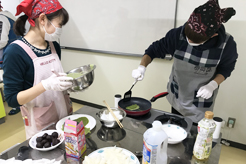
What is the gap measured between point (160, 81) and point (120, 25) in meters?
0.96

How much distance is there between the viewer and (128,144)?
1.05m

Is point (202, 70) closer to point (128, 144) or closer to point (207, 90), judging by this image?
point (207, 90)

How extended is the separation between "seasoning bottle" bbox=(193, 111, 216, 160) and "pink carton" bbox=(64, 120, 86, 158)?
0.59 m

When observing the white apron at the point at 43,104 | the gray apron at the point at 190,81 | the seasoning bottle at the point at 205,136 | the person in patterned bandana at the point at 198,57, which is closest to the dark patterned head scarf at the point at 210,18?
the person in patterned bandana at the point at 198,57

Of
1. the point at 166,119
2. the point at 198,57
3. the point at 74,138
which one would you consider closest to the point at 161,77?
the point at 198,57

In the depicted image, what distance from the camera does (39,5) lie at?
3.71ft

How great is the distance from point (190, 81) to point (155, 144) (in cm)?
91

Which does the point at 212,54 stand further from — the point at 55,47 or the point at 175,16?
the point at 55,47

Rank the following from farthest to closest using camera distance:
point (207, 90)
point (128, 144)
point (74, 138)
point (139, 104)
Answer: point (139, 104) → point (207, 90) → point (128, 144) → point (74, 138)

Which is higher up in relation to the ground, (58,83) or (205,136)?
(58,83)

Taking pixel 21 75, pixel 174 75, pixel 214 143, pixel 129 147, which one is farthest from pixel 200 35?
pixel 21 75

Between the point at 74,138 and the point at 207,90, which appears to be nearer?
the point at 74,138

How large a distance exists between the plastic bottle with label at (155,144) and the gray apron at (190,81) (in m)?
0.85

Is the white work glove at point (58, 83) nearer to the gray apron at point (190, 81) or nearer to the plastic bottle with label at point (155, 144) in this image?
the plastic bottle with label at point (155, 144)
